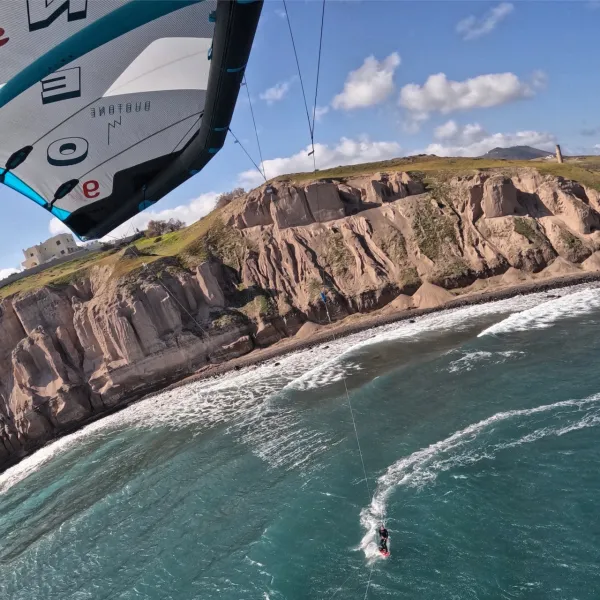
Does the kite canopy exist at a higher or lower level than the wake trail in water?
higher

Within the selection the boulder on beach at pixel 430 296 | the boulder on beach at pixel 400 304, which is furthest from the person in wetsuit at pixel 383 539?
the boulder on beach at pixel 400 304

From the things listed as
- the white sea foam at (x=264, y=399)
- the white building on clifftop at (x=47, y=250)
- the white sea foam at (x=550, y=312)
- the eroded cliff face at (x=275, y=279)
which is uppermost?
the white building on clifftop at (x=47, y=250)

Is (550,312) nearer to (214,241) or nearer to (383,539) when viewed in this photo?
(383,539)

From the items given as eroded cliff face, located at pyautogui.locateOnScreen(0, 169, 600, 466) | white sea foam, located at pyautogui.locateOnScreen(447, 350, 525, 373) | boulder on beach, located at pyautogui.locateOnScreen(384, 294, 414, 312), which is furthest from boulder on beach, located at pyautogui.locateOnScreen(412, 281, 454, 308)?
white sea foam, located at pyautogui.locateOnScreen(447, 350, 525, 373)

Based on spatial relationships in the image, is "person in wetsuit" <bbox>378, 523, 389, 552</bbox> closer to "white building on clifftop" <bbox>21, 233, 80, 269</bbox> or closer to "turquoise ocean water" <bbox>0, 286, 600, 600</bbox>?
"turquoise ocean water" <bbox>0, 286, 600, 600</bbox>

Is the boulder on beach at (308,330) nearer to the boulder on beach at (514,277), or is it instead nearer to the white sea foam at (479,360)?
the boulder on beach at (514,277)

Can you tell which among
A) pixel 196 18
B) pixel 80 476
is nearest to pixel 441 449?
pixel 196 18
